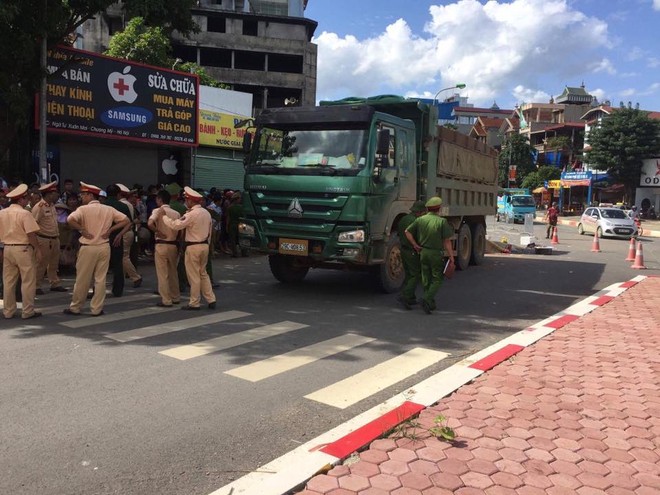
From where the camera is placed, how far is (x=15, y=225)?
6.81 meters

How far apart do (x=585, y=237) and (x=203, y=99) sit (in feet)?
61.7

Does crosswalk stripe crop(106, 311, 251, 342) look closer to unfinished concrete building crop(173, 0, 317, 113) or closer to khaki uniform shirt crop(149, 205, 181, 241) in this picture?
khaki uniform shirt crop(149, 205, 181, 241)

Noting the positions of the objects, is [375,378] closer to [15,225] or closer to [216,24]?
[15,225]

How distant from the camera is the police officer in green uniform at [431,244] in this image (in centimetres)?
765

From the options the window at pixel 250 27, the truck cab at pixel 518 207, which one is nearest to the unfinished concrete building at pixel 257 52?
the window at pixel 250 27

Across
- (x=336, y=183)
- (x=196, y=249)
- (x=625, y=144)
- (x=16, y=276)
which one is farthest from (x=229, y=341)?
(x=625, y=144)

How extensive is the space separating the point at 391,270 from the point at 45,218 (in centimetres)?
554

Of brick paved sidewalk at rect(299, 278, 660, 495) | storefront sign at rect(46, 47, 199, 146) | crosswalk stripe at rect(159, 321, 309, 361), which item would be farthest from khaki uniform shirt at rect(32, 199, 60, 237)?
brick paved sidewalk at rect(299, 278, 660, 495)

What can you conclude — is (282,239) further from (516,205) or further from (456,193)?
(516,205)

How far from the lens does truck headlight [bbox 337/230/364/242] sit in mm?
7906

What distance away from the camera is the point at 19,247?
22.6 ft

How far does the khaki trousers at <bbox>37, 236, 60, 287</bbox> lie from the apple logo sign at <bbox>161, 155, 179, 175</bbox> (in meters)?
7.53

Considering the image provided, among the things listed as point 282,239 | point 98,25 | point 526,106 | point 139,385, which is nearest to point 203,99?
point 282,239

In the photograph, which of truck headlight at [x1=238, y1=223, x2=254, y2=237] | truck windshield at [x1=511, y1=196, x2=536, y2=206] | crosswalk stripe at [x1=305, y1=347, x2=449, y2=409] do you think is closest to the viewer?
crosswalk stripe at [x1=305, y1=347, x2=449, y2=409]
